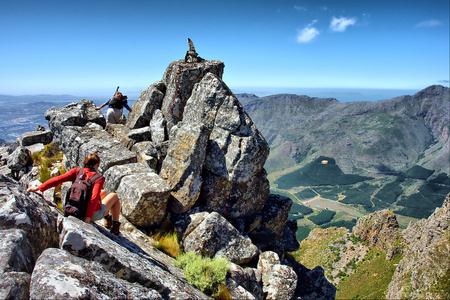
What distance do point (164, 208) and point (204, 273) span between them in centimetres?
472

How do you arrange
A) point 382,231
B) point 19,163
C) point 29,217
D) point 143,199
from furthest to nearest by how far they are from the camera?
point 382,231 → point 19,163 → point 143,199 → point 29,217

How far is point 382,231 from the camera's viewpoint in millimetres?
92500

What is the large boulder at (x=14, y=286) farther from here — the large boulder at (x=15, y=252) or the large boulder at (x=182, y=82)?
the large boulder at (x=182, y=82)

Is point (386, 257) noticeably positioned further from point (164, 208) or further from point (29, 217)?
point (29, 217)

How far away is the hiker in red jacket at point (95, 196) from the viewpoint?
29.6 feet

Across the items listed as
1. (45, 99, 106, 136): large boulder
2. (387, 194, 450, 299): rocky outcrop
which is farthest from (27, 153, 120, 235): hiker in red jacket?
(387, 194, 450, 299): rocky outcrop

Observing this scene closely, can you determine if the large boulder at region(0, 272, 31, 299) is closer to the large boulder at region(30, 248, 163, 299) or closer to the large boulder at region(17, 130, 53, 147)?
the large boulder at region(30, 248, 163, 299)

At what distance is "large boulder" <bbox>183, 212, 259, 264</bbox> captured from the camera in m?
13.1

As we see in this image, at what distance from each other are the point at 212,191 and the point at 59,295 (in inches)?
464

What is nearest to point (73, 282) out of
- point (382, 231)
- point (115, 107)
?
point (115, 107)

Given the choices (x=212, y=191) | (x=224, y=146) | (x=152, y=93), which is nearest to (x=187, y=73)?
(x=152, y=93)

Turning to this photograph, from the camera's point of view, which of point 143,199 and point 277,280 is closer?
point 143,199

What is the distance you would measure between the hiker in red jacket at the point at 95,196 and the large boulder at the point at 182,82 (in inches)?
374

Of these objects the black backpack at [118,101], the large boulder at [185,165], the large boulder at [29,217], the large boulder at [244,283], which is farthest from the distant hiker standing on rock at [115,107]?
the large boulder at [244,283]
